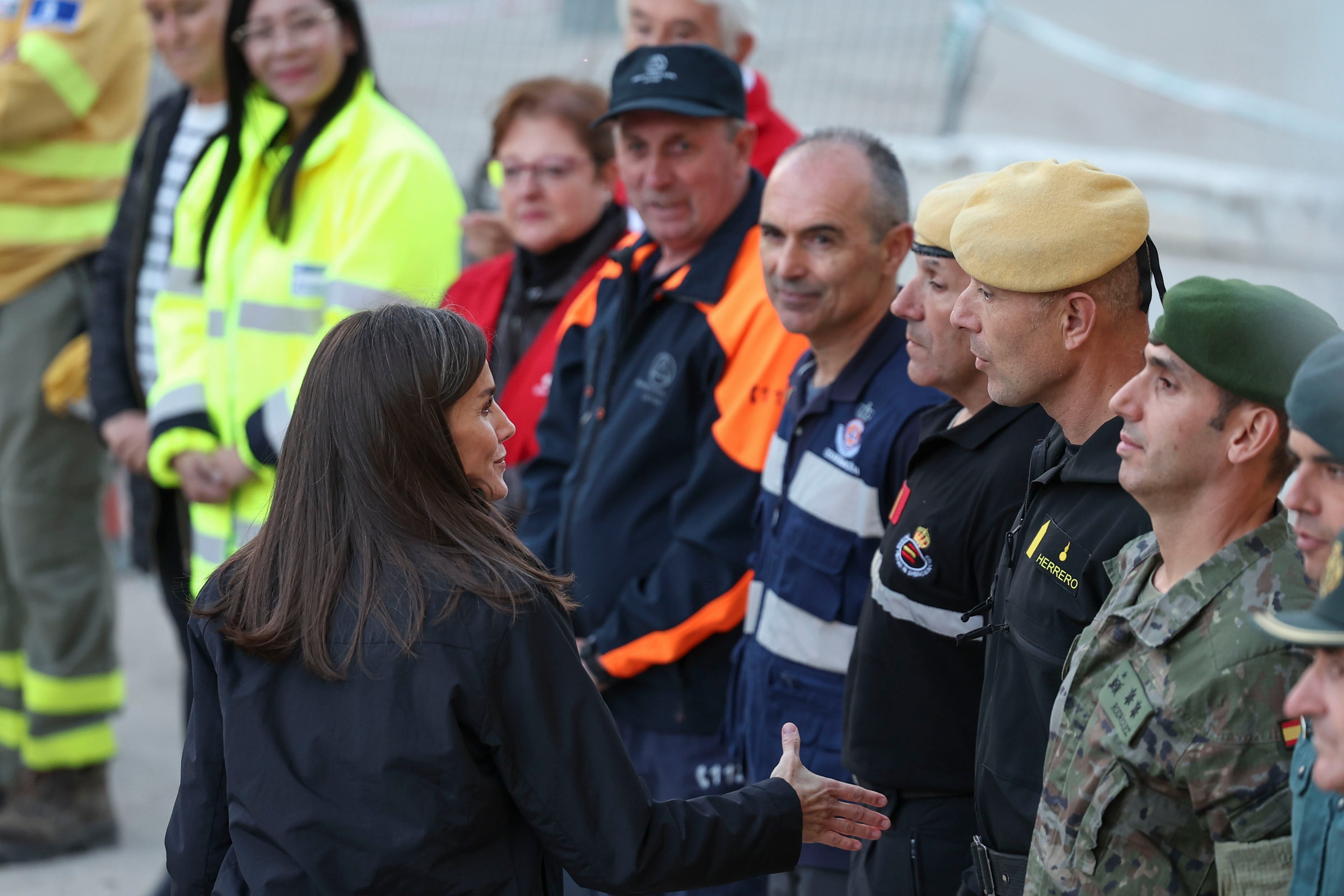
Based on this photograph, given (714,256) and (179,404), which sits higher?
(714,256)

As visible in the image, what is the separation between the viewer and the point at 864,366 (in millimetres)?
2873

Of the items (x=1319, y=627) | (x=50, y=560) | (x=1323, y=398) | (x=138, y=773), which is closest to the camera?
(x=1319, y=627)

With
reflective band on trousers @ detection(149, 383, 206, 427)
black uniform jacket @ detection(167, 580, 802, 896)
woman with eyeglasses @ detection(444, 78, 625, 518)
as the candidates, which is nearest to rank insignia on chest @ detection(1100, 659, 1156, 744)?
black uniform jacket @ detection(167, 580, 802, 896)

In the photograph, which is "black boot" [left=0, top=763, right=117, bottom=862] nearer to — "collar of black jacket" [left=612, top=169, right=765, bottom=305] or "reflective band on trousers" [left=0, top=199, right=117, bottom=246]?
"reflective band on trousers" [left=0, top=199, right=117, bottom=246]

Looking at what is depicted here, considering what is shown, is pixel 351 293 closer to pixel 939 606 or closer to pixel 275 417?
pixel 275 417

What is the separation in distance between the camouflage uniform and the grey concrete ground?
2323mm

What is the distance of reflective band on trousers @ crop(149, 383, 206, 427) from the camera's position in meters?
4.17

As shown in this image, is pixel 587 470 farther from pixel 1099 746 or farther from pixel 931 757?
pixel 1099 746

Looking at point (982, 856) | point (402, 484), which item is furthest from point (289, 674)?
point (982, 856)

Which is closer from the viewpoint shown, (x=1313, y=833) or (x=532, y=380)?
(x=1313, y=833)

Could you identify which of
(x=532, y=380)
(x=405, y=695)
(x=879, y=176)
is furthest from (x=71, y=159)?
(x=405, y=695)

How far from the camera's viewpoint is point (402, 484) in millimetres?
1992

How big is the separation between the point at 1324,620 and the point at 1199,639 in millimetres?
308

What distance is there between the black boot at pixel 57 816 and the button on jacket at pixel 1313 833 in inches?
166
